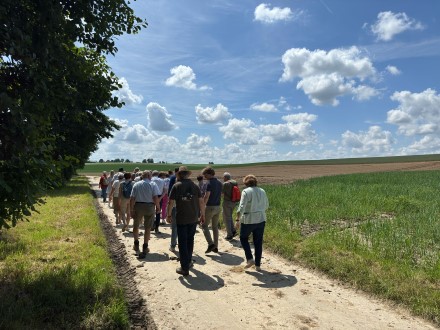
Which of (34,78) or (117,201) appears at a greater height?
(34,78)

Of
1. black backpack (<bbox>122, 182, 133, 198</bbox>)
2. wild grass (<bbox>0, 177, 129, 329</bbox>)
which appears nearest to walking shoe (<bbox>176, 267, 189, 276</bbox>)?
wild grass (<bbox>0, 177, 129, 329</bbox>)

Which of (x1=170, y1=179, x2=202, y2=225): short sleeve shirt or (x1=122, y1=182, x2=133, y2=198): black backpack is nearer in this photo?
(x1=170, y1=179, x2=202, y2=225): short sleeve shirt

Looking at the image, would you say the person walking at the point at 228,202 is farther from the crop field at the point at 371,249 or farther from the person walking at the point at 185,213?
the person walking at the point at 185,213

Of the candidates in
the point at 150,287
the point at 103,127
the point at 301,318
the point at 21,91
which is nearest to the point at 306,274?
the point at 301,318

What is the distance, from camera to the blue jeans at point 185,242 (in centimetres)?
767

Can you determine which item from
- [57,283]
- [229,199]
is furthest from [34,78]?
[229,199]

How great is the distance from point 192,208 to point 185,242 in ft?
2.47

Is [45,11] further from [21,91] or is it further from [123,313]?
[123,313]

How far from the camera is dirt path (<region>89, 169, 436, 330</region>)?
210 inches

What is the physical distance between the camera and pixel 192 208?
7871 mm

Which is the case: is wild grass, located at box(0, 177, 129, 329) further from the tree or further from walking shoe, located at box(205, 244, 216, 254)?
walking shoe, located at box(205, 244, 216, 254)

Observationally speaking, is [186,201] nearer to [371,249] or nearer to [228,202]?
[228,202]

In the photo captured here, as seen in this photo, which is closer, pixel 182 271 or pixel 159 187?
pixel 182 271

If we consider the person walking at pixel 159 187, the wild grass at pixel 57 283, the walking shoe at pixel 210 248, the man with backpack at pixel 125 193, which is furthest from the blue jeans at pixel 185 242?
the man with backpack at pixel 125 193
